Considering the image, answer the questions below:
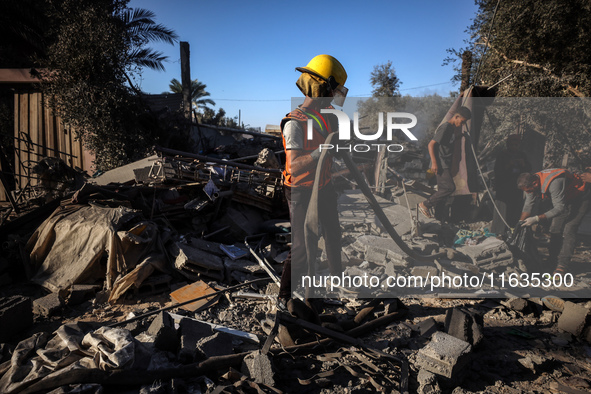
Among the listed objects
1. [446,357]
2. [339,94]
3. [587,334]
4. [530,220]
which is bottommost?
[587,334]

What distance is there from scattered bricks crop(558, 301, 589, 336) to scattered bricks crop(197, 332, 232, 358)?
338 centimetres

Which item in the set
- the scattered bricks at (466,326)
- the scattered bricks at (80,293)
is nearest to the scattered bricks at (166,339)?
the scattered bricks at (80,293)

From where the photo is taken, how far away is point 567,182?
482cm

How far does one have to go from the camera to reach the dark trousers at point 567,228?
16.2 ft

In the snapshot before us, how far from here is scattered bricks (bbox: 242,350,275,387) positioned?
2695mm

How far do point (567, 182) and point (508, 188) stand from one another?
698mm

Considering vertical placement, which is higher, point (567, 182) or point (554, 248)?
point (567, 182)

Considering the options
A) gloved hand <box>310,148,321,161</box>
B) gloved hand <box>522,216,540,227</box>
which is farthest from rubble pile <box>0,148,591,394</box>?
gloved hand <box>310,148,321,161</box>

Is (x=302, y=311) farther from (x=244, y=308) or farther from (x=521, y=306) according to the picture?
(x=521, y=306)

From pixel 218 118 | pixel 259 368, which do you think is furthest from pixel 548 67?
pixel 218 118

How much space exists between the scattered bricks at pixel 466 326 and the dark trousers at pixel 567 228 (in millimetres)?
2664

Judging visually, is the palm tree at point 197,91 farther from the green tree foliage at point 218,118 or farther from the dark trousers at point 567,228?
the dark trousers at point 567,228

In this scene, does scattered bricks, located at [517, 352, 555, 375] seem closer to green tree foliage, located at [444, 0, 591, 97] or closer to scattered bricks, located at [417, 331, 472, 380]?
scattered bricks, located at [417, 331, 472, 380]

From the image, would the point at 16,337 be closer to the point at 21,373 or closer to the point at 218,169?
the point at 21,373
